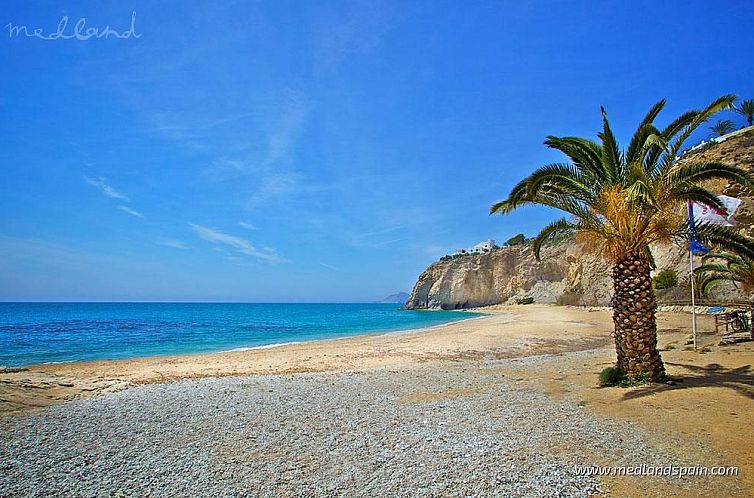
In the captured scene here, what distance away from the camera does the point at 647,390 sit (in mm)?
8398

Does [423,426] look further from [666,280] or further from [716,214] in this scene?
[666,280]

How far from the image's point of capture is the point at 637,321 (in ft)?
29.5

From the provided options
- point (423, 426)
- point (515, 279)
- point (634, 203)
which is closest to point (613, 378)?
point (634, 203)

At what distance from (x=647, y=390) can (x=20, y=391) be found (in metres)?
13.0

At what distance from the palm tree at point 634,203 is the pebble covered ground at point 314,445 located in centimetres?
261

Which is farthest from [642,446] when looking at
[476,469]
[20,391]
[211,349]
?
[211,349]

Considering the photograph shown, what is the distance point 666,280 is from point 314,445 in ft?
128

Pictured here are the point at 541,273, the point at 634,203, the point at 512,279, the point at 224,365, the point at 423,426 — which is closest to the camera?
the point at 423,426

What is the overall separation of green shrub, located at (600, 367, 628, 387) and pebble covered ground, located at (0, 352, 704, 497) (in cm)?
173

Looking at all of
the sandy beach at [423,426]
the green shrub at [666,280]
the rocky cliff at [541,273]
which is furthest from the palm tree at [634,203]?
the green shrub at [666,280]

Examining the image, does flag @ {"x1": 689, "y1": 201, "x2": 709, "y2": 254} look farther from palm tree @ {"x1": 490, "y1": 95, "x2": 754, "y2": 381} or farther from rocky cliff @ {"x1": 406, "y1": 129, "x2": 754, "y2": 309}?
rocky cliff @ {"x1": 406, "y1": 129, "x2": 754, "y2": 309}

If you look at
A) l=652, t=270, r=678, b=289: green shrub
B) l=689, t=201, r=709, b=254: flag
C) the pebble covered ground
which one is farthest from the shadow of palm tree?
l=652, t=270, r=678, b=289: green shrub

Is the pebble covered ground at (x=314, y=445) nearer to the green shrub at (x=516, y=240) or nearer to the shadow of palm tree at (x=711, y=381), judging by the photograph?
the shadow of palm tree at (x=711, y=381)

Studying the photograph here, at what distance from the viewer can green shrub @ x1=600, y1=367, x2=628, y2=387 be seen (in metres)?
9.07
